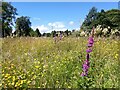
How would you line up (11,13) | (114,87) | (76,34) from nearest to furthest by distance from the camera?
(114,87) < (76,34) < (11,13)

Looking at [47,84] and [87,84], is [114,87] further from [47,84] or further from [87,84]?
[47,84]

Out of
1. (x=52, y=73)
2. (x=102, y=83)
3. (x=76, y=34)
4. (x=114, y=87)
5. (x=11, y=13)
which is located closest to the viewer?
(x=114, y=87)

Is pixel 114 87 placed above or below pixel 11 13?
below

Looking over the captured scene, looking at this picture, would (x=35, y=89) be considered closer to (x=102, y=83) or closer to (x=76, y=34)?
(x=102, y=83)

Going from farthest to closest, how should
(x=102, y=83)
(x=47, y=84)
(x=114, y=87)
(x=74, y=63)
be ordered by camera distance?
(x=74, y=63), (x=47, y=84), (x=102, y=83), (x=114, y=87)

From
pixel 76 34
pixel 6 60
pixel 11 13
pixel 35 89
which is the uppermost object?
pixel 11 13

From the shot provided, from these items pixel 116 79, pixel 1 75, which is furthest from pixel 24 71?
pixel 116 79

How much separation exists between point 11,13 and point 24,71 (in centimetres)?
5981

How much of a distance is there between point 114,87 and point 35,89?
1299mm

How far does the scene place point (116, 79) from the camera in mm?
4449

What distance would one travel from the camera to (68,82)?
497 centimetres

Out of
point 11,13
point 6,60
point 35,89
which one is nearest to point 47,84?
point 35,89

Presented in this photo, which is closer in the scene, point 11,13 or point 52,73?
point 52,73

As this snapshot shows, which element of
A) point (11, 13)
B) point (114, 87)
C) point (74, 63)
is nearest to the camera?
point (114, 87)
